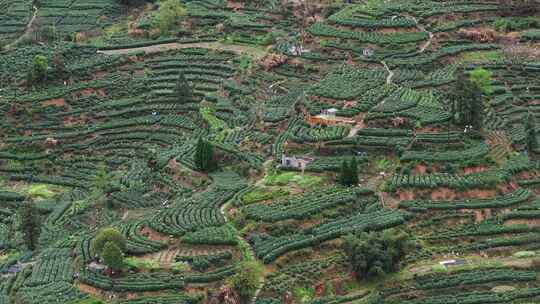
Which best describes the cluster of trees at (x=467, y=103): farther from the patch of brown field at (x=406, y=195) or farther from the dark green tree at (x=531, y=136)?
the patch of brown field at (x=406, y=195)

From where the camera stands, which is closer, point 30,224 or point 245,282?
point 245,282

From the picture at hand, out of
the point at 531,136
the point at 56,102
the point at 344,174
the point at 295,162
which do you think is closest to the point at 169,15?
the point at 56,102

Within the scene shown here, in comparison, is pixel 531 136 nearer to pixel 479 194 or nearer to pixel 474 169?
pixel 474 169

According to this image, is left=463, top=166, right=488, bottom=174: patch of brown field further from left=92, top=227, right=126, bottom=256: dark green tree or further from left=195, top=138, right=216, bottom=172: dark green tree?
left=92, top=227, right=126, bottom=256: dark green tree

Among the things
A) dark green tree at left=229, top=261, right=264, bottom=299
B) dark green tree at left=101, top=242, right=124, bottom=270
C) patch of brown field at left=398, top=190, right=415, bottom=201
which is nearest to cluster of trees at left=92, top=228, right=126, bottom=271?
dark green tree at left=101, top=242, right=124, bottom=270

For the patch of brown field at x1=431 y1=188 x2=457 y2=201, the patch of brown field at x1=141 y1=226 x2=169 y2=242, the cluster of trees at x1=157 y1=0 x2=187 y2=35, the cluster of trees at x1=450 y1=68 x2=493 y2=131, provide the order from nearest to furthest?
the patch of brown field at x1=141 y1=226 x2=169 y2=242 → the patch of brown field at x1=431 y1=188 x2=457 y2=201 → the cluster of trees at x1=450 y1=68 x2=493 y2=131 → the cluster of trees at x1=157 y1=0 x2=187 y2=35

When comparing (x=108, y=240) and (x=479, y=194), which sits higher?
(x=479, y=194)
